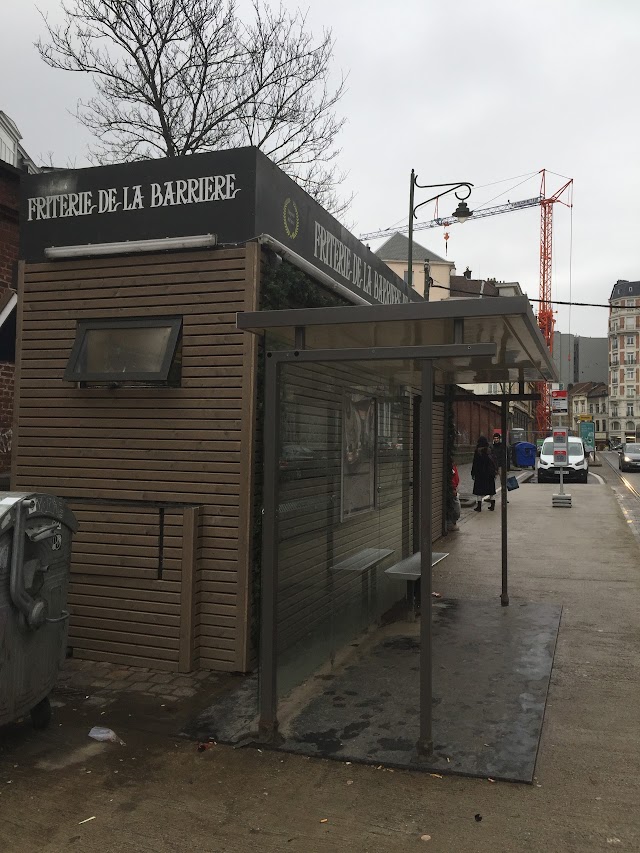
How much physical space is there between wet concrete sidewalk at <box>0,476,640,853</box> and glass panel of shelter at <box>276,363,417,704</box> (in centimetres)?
94

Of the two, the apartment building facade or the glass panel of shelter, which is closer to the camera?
the glass panel of shelter

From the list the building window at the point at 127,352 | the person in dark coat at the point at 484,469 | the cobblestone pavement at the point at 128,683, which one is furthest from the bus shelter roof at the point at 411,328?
the person in dark coat at the point at 484,469

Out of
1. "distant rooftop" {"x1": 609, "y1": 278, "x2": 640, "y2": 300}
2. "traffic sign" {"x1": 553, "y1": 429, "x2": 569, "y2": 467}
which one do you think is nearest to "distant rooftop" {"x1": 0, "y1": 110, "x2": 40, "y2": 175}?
"traffic sign" {"x1": 553, "y1": 429, "x2": 569, "y2": 467}

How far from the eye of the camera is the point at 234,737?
4.35 metres

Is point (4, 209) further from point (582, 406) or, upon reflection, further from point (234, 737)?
point (582, 406)

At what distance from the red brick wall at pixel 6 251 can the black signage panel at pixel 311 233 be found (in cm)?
486

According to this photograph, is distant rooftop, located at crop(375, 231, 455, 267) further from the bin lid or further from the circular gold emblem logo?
the bin lid

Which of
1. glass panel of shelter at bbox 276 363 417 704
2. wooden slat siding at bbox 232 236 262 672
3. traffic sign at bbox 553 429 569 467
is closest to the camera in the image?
glass panel of shelter at bbox 276 363 417 704

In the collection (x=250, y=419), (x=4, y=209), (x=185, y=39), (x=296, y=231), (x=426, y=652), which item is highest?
(x=185, y=39)

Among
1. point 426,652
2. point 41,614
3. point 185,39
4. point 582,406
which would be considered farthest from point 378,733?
point 582,406

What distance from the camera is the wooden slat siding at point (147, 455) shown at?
18.2 ft

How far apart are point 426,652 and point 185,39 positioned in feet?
56.2

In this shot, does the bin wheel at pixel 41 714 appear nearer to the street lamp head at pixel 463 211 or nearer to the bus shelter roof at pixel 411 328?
the bus shelter roof at pixel 411 328

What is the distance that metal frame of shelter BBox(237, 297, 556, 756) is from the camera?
4.00 metres
